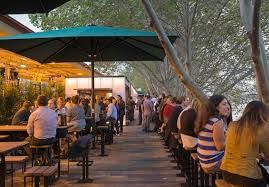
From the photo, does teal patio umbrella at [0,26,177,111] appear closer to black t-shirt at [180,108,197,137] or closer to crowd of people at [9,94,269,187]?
crowd of people at [9,94,269,187]

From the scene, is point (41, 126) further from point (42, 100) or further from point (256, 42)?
point (256, 42)

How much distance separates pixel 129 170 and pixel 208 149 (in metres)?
4.70

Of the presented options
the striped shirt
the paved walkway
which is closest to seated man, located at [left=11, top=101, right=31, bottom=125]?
the paved walkway

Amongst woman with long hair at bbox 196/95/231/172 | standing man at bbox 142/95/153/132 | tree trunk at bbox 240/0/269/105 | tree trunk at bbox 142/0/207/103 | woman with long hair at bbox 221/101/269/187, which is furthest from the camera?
standing man at bbox 142/95/153/132

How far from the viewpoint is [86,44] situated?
40.8ft

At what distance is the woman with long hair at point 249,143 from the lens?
5066 millimetres

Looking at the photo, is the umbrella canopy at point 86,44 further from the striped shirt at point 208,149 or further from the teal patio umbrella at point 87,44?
the striped shirt at point 208,149

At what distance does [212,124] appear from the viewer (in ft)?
20.9

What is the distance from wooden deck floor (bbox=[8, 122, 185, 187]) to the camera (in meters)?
9.40

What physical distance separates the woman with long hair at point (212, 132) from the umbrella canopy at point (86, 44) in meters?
3.34

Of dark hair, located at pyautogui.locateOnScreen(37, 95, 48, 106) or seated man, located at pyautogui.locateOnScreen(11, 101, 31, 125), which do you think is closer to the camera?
dark hair, located at pyautogui.locateOnScreen(37, 95, 48, 106)

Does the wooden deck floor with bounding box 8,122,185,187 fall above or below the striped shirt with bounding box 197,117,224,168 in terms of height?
below

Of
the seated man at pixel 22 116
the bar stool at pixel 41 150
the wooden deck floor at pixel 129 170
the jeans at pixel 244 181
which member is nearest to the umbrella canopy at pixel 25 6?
the bar stool at pixel 41 150

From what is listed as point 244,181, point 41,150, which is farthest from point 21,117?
point 244,181
